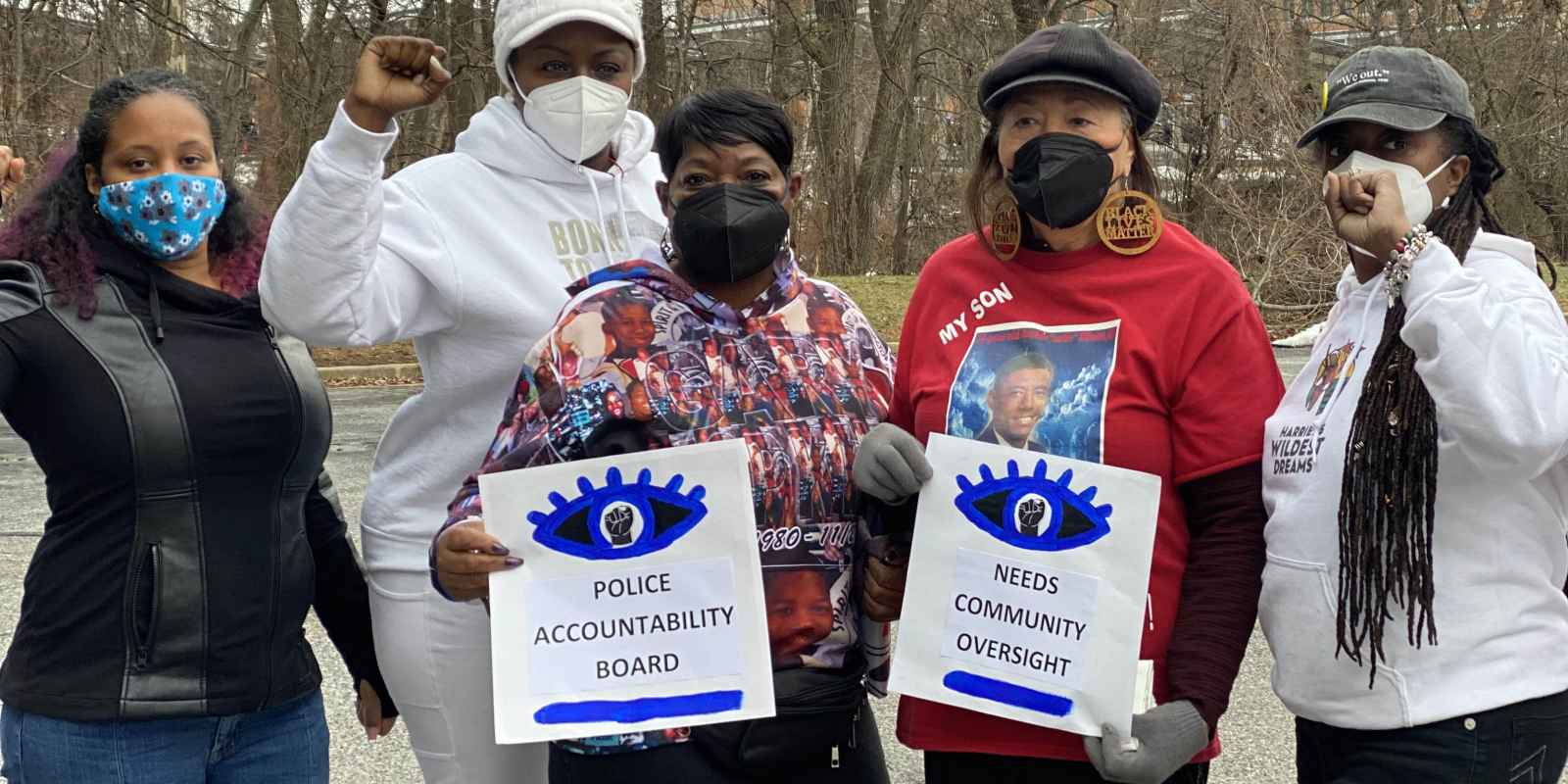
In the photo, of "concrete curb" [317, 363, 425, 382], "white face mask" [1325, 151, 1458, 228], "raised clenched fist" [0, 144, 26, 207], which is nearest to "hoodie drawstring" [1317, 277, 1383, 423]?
"white face mask" [1325, 151, 1458, 228]

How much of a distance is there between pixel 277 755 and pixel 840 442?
1.29 m

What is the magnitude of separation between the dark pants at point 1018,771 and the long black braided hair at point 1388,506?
339 millimetres

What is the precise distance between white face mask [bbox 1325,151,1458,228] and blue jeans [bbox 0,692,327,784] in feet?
7.22

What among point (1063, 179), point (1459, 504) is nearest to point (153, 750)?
point (1063, 179)

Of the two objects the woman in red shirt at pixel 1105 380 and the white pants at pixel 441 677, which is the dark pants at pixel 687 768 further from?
the white pants at pixel 441 677

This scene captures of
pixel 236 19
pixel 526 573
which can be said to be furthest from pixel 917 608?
pixel 236 19

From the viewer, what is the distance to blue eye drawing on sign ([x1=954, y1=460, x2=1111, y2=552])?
236 centimetres

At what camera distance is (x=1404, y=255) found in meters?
2.34

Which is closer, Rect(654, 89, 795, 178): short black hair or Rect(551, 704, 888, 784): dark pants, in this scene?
Rect(551, 704, 888, 784): dark pants

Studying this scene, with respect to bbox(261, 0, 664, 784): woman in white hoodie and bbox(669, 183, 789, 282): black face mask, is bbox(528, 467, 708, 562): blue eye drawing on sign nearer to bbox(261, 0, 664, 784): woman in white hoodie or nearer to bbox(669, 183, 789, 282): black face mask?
bbox(669, 183, 789, 282): black face mask

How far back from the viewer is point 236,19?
2316 centimetres

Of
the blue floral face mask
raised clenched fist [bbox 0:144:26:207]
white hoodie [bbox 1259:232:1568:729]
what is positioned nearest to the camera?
white hoodie [bbox 1259:232:1568:729]

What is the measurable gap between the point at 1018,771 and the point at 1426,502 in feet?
2.62

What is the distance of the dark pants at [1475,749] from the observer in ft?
7.52
